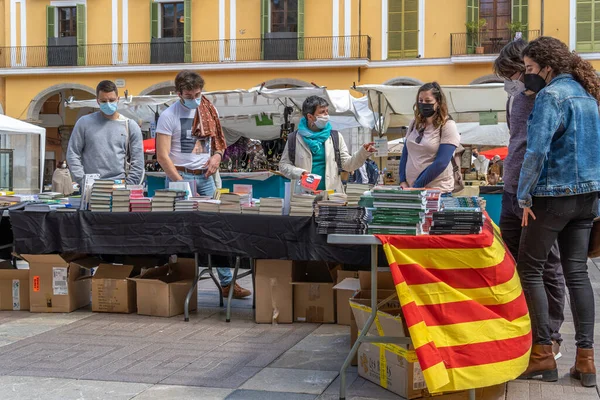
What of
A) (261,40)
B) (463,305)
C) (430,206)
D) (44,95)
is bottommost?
(463,305)

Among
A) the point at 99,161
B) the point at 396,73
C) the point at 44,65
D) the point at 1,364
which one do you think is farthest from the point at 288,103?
the point at 44,65

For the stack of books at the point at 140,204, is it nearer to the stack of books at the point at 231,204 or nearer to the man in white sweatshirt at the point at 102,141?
the stack of books at the point at 231,204

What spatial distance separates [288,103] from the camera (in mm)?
13766

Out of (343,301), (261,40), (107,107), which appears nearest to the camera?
(343,301)

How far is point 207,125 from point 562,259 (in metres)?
3.10

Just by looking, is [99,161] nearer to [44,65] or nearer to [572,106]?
[572,106]

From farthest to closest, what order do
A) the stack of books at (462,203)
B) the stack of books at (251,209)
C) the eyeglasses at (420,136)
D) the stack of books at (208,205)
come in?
the stack of books at (208,205), the stack of books at (251,209), the eyeglasses at (420,136), the stack of books at (462,203)

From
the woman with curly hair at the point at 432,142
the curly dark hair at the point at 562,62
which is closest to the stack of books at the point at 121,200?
the woman with curly hair at the point at 432,142

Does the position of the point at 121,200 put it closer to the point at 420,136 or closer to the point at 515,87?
the point at 420,136

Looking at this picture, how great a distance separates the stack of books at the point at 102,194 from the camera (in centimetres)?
570

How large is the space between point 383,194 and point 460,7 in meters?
22.9

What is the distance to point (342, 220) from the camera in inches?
173

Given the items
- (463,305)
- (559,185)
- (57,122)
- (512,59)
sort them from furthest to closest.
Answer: (57,122) → (512,59) → (559,185) → (463,305)

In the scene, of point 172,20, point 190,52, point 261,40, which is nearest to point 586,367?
point 261,40
